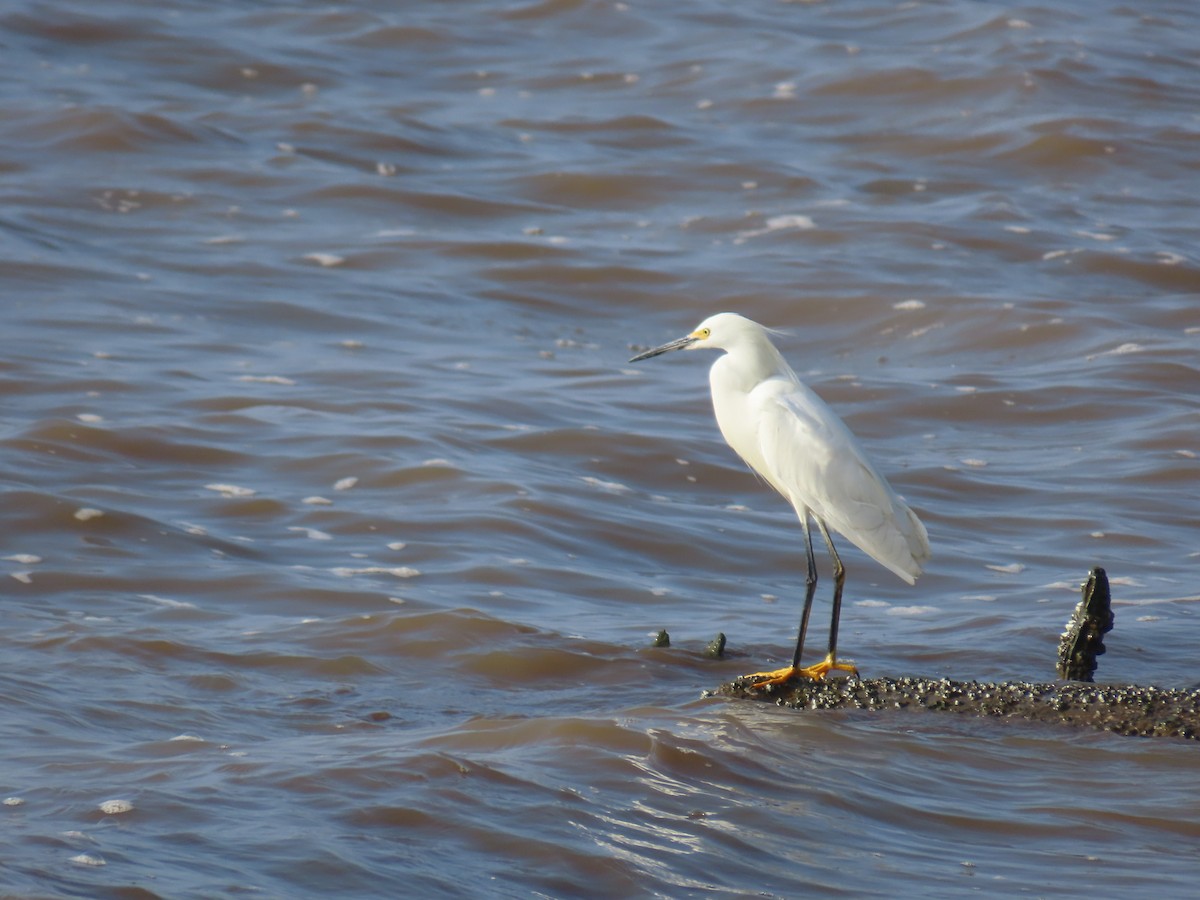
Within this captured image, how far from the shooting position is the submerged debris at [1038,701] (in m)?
4.75

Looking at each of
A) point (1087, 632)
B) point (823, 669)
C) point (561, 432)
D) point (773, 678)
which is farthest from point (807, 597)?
point (561, 432)

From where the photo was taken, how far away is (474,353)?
405 inches

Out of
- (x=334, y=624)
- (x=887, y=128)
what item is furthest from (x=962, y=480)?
(x=887, y=128)

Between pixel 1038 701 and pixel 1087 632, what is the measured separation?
0.34 metres

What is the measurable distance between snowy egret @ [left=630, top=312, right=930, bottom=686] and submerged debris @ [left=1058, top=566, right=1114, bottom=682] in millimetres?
724

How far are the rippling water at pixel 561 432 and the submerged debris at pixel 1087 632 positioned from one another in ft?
1.19

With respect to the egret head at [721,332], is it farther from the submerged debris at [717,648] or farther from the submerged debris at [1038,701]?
the submerged debris at [1038,701]

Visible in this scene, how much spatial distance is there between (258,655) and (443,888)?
232 cm

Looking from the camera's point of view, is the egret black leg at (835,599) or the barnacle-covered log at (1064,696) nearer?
the barnacle-covered log at (1064,696)

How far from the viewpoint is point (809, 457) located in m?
5.61

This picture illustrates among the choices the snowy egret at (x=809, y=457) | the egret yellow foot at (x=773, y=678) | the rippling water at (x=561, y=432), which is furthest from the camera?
the snowy egret at (x=809, y=457)

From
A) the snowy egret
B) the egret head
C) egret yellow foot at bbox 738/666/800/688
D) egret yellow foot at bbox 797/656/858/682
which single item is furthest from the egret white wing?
egret yellow foot at bbox 738/666/800/688


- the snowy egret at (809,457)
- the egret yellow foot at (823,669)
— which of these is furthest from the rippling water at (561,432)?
the snowy egret at (809,457)

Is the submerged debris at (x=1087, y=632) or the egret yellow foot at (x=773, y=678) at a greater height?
the submerged debris at (x=1087, y=632)
